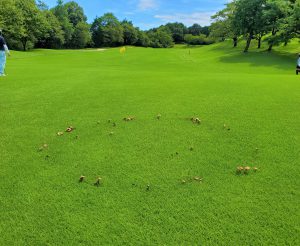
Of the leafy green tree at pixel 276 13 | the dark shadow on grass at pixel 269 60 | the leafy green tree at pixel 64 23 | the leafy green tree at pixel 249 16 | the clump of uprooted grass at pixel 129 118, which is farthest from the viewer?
the leafy green tree at pixel 64 23

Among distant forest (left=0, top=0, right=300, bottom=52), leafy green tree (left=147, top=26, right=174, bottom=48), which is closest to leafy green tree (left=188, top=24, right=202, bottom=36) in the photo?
distant forest (left=0, top=0, right=300, bottom=52)

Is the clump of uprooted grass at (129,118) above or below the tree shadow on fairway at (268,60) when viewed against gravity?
above

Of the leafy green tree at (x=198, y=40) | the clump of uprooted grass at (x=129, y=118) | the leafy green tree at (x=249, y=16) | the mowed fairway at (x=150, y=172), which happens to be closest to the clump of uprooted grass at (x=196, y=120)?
the mowed fairway at (x=150, y=172)

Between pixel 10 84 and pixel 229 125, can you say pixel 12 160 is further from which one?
pixel 10 84

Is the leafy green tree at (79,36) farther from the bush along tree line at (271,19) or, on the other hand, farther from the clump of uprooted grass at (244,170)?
the clump of uprooted grass at (244,170)

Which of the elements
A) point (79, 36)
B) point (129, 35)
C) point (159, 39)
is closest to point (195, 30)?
point (159, 39)

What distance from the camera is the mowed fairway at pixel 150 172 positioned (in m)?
3.65

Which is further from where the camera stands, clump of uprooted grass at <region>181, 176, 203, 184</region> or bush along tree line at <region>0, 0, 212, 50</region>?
bush along tree line at <region>0, 0, 212, 50</region>

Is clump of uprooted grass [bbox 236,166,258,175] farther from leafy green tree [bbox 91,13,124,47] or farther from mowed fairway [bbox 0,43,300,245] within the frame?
leafy green tree [bbox 91,13,124,47]

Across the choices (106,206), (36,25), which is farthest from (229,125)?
(36,25)

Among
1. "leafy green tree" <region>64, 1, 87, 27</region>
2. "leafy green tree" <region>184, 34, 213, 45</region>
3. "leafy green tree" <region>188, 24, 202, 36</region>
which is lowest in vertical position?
"leafy green tree" <region>184, 34, 213, 45</region>

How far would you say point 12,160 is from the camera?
17.6 ft

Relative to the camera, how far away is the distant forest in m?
36.2

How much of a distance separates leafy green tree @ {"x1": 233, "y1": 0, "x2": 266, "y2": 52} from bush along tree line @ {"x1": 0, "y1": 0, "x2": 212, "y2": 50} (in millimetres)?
36979
